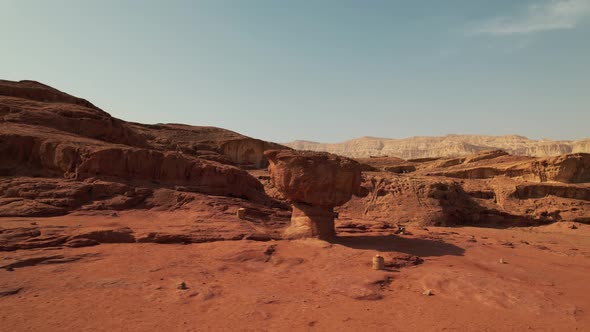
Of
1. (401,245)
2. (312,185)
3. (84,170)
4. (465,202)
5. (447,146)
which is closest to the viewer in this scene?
(312,185)

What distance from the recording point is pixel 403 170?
37.9m

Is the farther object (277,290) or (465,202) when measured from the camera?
(465,202)

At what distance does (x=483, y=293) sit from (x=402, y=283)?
140 centimetres

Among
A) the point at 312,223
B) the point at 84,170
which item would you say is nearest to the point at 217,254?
the point at 312,223

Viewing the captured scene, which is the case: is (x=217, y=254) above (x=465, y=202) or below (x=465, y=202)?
below

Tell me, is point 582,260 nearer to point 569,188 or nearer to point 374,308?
point 374,308

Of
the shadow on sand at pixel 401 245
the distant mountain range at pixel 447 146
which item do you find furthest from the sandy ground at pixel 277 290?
the distant mountain range at pixel 447 146

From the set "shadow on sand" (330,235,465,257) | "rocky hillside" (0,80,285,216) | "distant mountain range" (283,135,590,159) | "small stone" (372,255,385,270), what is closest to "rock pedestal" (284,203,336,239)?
"shadow on sand" (330,235,465,257)

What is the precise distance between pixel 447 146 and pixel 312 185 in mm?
98678

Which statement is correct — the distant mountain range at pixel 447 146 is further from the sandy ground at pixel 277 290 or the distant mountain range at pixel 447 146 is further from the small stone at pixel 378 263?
the small stone at pixel 378 263

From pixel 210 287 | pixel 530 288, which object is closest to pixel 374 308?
pixel 210 287

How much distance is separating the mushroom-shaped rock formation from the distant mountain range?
262 feet

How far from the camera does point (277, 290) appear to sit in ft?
21.0

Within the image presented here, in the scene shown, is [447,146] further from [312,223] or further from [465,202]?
A: [312,223]
